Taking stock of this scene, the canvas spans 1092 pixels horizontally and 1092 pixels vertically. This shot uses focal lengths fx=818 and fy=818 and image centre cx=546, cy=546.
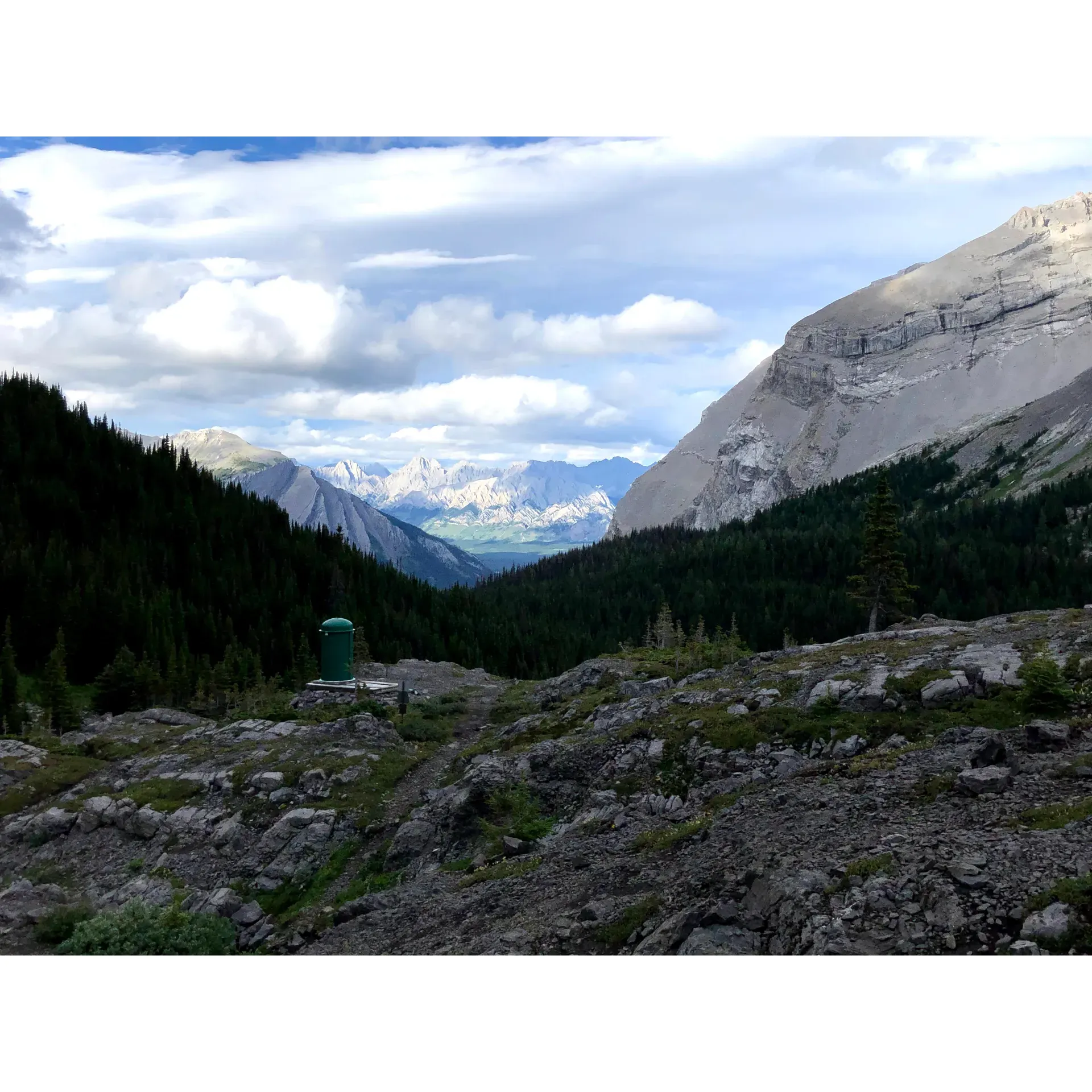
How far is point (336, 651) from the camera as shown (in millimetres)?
53312

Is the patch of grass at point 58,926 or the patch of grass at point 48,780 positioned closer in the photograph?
the patch of grass at point 58,926

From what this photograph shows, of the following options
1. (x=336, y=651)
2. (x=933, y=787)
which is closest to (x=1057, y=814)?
(x=933, y=787)

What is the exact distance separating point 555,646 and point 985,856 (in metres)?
103

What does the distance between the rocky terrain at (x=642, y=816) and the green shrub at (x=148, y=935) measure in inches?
41.7

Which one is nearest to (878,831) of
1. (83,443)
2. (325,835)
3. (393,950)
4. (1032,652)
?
(393,950)

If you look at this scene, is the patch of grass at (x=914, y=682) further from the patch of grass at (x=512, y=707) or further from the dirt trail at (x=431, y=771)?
the patch of grass at (x=512, y=707)

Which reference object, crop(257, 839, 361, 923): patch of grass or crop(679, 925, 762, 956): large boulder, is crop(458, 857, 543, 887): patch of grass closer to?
crop(257, 839, 361, 923): patch of grass

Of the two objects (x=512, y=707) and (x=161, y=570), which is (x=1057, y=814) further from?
(x=161, y=570)

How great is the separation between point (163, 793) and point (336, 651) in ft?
60.1

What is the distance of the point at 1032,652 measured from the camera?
1118 inches

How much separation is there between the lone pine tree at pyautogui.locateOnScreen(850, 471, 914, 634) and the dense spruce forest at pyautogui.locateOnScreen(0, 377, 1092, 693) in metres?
9.62

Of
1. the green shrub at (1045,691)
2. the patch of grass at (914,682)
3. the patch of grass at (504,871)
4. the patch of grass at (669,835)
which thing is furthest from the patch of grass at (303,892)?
the green shrub at (1045,691)

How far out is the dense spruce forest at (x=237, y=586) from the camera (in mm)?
86875

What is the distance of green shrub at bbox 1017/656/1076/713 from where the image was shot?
78.9 feet
